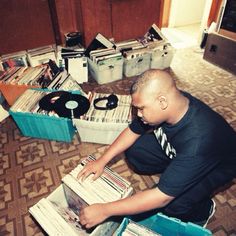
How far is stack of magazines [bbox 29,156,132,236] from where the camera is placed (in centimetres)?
99

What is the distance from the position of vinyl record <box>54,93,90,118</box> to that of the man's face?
2.51 ft

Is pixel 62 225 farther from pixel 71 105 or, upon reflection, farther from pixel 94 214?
pixel 71 105

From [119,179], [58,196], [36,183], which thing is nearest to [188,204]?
[119,179]

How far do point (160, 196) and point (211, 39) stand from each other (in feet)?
8.00

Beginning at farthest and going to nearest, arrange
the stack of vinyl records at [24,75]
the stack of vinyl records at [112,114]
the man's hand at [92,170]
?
the stack of vinyl records at [24,75], the stack of vinyl records at [112,114], the man's hand at [92,170]

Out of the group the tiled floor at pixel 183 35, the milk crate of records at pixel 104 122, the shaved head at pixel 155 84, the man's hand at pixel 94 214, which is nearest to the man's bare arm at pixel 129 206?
the man's hand at pixel 94 214

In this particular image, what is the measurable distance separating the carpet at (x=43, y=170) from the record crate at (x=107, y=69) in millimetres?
142

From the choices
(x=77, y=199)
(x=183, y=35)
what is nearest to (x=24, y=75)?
(x=77, y=199)

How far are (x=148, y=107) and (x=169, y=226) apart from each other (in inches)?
23.3

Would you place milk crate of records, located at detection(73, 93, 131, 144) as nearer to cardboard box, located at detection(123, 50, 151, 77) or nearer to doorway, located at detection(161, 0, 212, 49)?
cardboard box, located at detection(123, 50, 151, 77)

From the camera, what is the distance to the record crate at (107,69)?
7.62 ft

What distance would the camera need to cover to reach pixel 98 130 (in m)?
1.65

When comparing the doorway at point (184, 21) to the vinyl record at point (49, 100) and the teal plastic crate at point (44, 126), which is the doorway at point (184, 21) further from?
the teal plastic crate at point (44, 126)

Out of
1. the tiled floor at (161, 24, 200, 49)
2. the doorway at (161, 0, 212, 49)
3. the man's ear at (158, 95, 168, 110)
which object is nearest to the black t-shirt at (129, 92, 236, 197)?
the man's ear at (158, 95, 168, 110)
